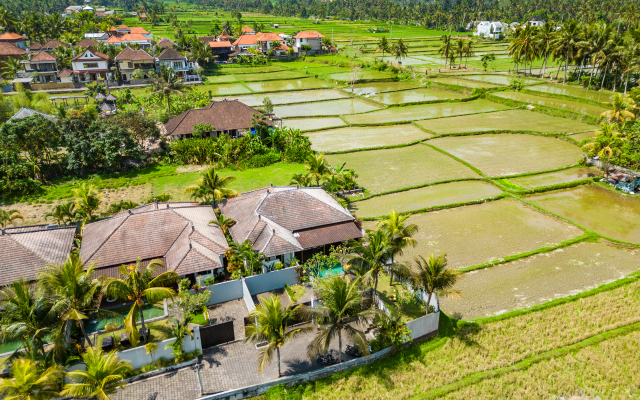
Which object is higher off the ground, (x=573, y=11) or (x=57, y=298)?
(x=573, y=11)

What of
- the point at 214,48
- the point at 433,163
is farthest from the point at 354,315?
the point at 214,48

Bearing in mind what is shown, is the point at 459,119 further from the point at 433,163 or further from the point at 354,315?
the point at 354,315

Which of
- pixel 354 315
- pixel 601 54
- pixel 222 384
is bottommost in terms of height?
pixel 222 384

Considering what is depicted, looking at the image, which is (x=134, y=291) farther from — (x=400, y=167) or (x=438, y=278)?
(x=400, y=167)

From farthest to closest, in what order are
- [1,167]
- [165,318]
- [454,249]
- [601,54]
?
[601,54] → [1,167] → [454,249] → [165,318]

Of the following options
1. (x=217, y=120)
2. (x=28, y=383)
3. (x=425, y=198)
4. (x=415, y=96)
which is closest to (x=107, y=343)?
(x=28, y=383)

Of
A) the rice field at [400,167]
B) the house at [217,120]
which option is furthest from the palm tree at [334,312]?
the house at [217,120]
